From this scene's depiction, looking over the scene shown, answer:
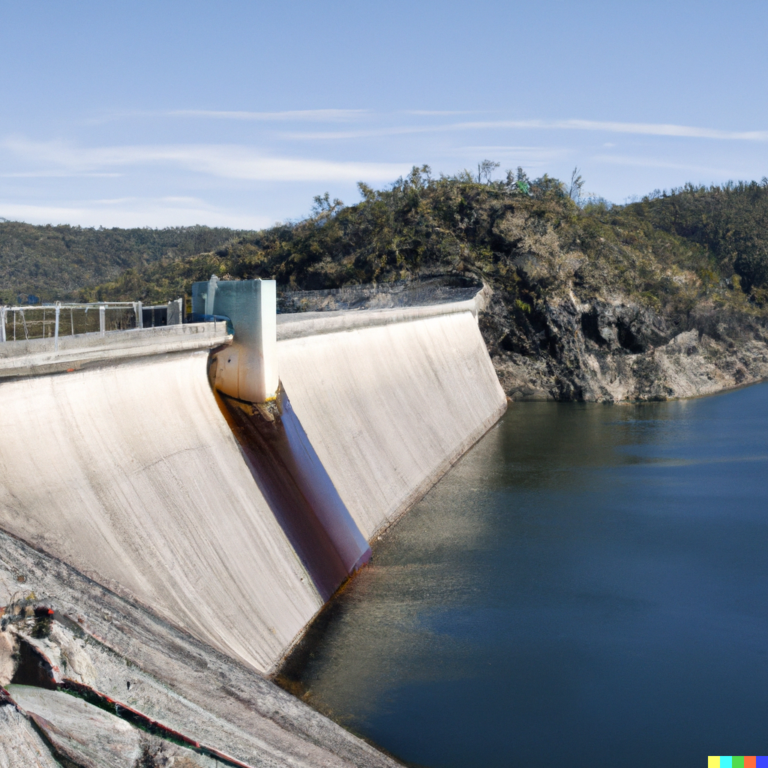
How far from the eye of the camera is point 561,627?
16.2 m

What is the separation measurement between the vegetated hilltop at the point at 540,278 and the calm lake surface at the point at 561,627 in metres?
22.4

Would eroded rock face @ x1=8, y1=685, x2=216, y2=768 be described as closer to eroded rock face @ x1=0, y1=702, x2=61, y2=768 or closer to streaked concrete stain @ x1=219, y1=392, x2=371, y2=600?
eroded rock face @ x1=0, y1=702, x2=61, y2=768

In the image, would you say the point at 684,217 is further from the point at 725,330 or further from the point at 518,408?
the point at 518,408

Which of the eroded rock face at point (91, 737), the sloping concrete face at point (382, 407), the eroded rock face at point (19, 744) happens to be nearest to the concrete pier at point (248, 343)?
the sloping concrete face at point (382, 407)

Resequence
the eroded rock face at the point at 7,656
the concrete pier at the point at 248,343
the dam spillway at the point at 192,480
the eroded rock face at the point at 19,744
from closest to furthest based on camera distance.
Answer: the eroded rock face at the point at 19,744
the eroded rock face at the point at 7,656
the dam spillway at the point at 192,480
the concrete pier at the point at 248,343

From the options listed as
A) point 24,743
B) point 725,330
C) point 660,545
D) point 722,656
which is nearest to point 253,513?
point 24,743

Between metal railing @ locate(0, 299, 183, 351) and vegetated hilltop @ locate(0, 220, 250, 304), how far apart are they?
134 feet

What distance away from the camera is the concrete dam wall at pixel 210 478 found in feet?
39.3

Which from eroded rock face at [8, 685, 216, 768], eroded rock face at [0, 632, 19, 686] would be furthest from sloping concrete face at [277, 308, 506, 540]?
eroded rock face at [0, 632, 19, 686]

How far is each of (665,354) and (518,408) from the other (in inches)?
540

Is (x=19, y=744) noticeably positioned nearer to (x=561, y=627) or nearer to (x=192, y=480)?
(x=192, y=480)

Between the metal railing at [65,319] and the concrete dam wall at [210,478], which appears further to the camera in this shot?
the metal railing at [65,319]

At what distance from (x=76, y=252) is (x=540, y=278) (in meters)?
67.5

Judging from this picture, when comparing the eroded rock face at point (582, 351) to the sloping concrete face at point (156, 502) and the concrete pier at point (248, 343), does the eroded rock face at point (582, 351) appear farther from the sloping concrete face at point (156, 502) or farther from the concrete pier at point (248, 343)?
the sloping concrete face at point (156, 502)
